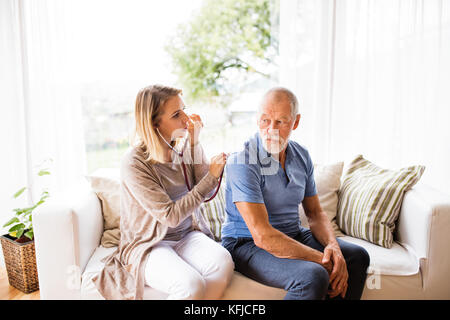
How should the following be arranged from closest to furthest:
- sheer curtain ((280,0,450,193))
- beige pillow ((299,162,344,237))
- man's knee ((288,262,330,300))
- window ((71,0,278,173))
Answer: man's knee ((288,262,330,300)) < beige pillow ((299,162,344,237)) < sheer curtain ((280,0,450,193)) < window ((71,0,278,173))

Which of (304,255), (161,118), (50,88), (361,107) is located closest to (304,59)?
(361,107)

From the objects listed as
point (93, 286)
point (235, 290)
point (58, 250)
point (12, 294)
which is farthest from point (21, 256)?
point (235, 290)

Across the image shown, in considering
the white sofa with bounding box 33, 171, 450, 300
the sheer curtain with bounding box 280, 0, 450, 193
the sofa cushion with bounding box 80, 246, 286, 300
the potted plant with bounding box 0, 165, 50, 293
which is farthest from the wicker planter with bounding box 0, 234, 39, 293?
the sheer curtain with bounding box 280, 0, 450, 193

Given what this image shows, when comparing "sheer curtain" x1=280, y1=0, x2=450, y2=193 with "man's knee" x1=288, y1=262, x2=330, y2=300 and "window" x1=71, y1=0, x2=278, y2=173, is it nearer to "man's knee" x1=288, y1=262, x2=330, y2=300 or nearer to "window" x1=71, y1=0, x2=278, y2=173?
"window" x1=71, y1=0, x2=278, y2=173

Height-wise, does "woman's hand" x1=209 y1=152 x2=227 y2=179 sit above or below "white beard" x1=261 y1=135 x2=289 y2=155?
below

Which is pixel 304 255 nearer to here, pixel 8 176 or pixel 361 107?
pixel 361 107

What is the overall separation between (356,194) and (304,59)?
1.19 metres

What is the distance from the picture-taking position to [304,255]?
4.31 ft

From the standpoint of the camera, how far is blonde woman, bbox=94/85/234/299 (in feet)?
4.27

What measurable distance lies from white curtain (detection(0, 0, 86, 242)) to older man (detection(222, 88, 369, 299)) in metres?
1.58

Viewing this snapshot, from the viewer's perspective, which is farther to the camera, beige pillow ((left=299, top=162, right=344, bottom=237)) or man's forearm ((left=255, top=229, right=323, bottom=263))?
beige pillow ((left=299, top=162, right=344, bottom=237))

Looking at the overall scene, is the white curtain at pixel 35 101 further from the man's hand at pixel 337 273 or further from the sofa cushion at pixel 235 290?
the man's hand at pixel 337 273

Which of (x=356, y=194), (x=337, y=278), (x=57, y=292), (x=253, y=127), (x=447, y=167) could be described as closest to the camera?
(x=337, y=278)

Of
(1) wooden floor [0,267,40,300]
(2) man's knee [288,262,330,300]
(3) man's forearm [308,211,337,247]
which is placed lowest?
(1) wooden floor [0,267,40,300]
